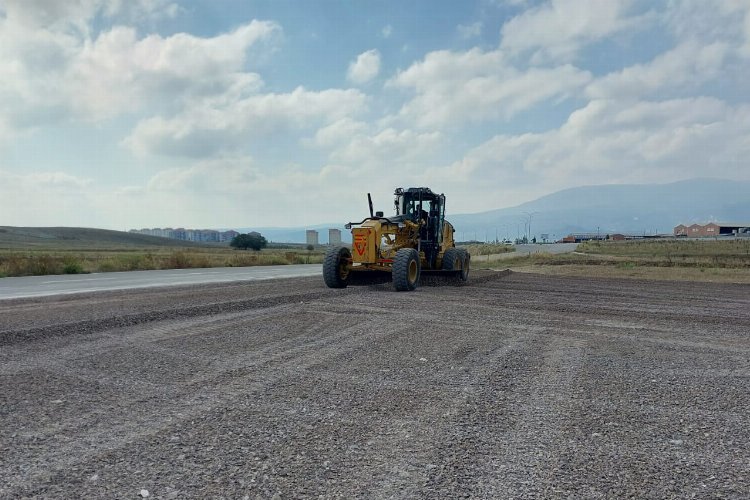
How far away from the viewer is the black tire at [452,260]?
60.0ft

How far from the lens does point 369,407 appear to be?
5.12 meters

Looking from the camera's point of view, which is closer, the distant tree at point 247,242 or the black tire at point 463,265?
the black tire at point 463,265

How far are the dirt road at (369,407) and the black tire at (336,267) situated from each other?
18.1 feet

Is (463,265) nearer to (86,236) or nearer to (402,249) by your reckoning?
(402,249)

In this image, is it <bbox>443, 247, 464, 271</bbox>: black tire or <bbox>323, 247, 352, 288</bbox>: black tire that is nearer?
<bbox>323, 247, 352, 288</bbox>: black tire

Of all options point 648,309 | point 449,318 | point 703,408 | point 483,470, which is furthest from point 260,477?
point 648,309

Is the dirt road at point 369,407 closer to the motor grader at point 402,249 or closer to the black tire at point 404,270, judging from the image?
the black tire at point 404,270

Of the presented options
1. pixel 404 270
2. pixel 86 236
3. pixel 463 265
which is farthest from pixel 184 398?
pixel 86 236

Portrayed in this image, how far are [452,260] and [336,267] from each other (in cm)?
452

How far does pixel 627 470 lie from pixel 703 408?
1.99m

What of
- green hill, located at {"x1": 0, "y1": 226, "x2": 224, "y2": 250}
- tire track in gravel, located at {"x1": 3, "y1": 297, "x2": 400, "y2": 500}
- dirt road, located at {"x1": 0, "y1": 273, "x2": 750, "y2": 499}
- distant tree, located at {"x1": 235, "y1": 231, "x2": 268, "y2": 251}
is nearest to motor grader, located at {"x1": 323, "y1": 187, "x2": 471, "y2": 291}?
dirt road, located at {"x1": 0, "y1": 273, "x2": 750, "y2": 499}

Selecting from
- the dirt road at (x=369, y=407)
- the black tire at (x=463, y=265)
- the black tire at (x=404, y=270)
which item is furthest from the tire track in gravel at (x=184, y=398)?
the black tire at (x=463, y=265)

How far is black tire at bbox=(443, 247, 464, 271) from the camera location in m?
18.3

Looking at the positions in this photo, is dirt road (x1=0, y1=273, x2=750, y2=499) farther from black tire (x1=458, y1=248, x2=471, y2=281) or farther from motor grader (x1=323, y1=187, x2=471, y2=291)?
black tire (x1=458, y1=248, x2=471, y2=281)
